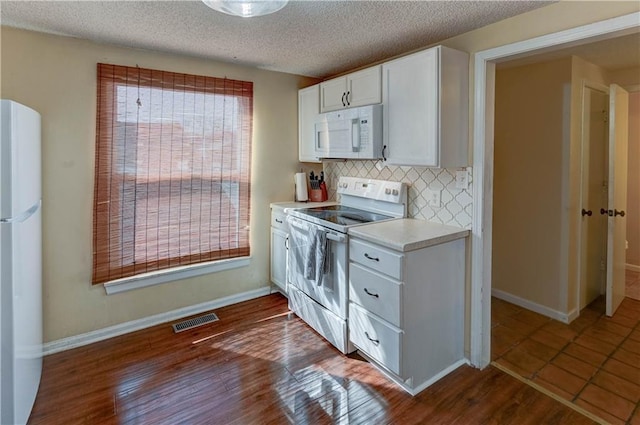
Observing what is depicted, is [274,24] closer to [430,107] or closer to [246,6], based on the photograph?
[246,6]

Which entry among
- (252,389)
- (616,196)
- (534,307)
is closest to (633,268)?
(616,196)

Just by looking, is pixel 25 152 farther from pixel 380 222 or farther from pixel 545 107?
pixel 545 107

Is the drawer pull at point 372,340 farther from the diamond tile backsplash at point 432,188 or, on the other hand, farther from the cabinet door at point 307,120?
the cabinet door at point 307,120

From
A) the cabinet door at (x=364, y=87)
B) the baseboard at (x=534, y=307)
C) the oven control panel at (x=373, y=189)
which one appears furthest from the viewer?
the baseboard at (x=534, y=307)

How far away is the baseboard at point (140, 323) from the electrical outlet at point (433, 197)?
190 cm

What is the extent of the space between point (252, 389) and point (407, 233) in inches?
54.1

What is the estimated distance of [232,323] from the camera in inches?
118

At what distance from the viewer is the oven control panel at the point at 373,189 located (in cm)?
274

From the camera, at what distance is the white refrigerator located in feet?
5.05

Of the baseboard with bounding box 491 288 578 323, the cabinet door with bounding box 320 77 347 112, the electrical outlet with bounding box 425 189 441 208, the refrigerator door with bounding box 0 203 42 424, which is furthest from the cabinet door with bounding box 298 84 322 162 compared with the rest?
the baseboard with bounding box 491 288 578 323

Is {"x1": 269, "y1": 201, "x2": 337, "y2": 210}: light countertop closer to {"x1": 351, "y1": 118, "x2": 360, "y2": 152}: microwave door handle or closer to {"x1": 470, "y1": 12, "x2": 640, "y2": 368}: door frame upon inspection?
{"x1": 351, "y1": 118, "x2": 360, "y2": 152}: microwave door handle

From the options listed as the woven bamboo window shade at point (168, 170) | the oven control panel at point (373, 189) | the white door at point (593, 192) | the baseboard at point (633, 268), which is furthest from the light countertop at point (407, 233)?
the baseboard at point (633, 268)

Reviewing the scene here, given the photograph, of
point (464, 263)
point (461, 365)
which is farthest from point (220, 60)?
point (461, 365)

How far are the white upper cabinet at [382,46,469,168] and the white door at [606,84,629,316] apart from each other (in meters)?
1.55
